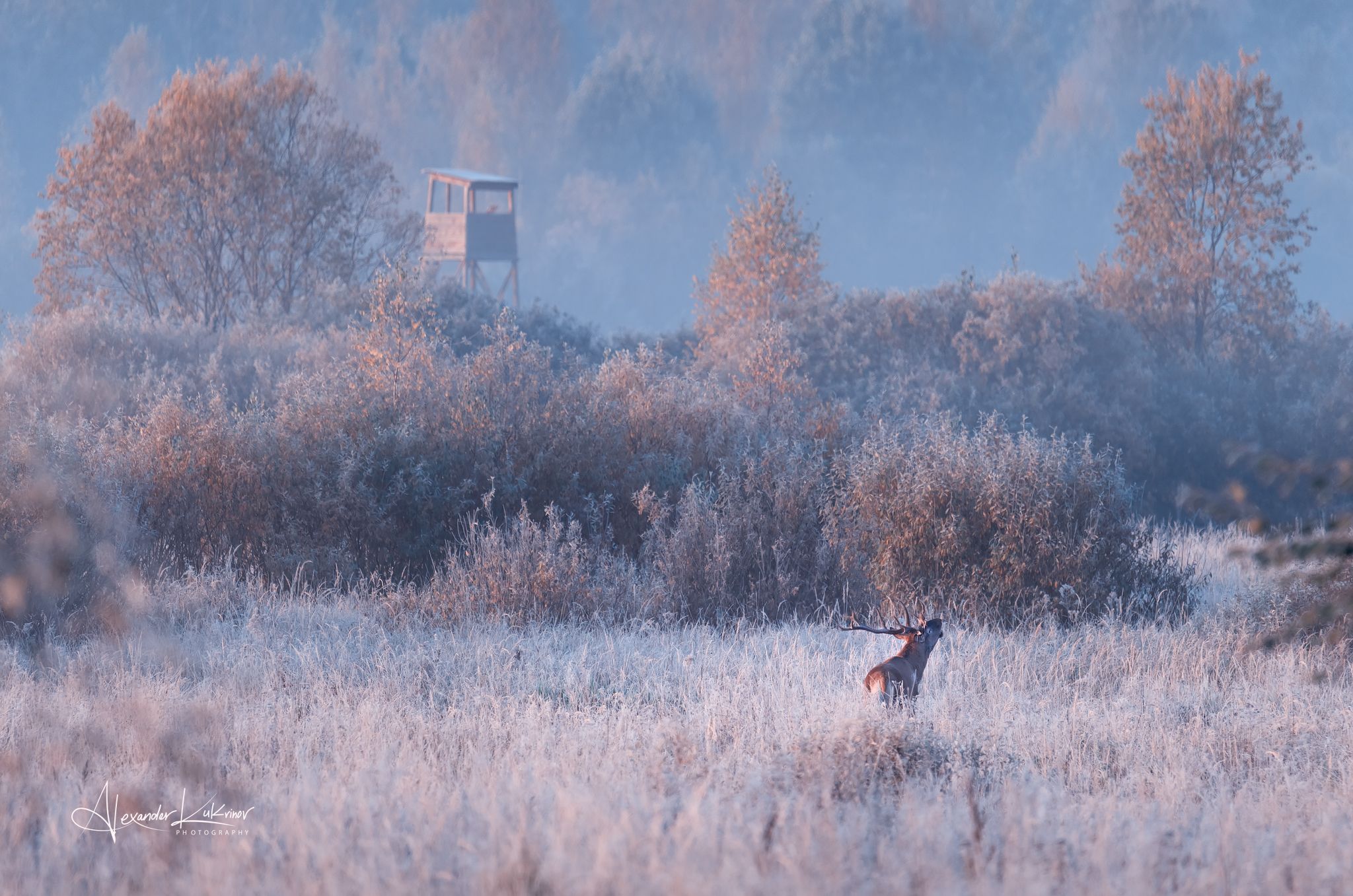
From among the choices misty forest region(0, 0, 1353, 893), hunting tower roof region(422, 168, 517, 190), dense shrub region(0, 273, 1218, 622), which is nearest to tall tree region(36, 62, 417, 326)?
misty forest region(0, 0, 1353, 893)

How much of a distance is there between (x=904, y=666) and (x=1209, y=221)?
78.8 feet

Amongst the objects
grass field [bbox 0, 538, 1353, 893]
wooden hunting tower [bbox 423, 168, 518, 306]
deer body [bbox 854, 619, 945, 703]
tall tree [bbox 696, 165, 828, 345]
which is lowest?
grass field [bbox 0, 538, 1353, 893]

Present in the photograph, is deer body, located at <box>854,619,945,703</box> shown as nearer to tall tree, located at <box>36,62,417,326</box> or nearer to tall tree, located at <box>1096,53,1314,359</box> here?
tall tree, located at <box>36,62,417,326</box>

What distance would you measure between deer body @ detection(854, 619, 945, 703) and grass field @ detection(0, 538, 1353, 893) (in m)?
0.19

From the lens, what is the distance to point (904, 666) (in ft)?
17.6

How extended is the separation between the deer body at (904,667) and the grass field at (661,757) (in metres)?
0.19

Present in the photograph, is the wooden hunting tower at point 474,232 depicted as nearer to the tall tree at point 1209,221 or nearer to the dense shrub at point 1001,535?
the tall tree at point 1209,221

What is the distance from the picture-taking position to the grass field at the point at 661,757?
3254mm

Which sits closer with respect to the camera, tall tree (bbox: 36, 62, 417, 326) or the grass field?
the grass field

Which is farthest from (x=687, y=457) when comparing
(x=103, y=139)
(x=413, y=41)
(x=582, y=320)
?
(x=413, y=41)

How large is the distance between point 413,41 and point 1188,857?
84.3 meters

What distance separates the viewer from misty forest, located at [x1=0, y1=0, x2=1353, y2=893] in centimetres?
360

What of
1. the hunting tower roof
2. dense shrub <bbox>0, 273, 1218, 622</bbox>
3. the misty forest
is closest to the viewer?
the misty forest

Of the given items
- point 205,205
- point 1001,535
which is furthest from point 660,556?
point 205,205
